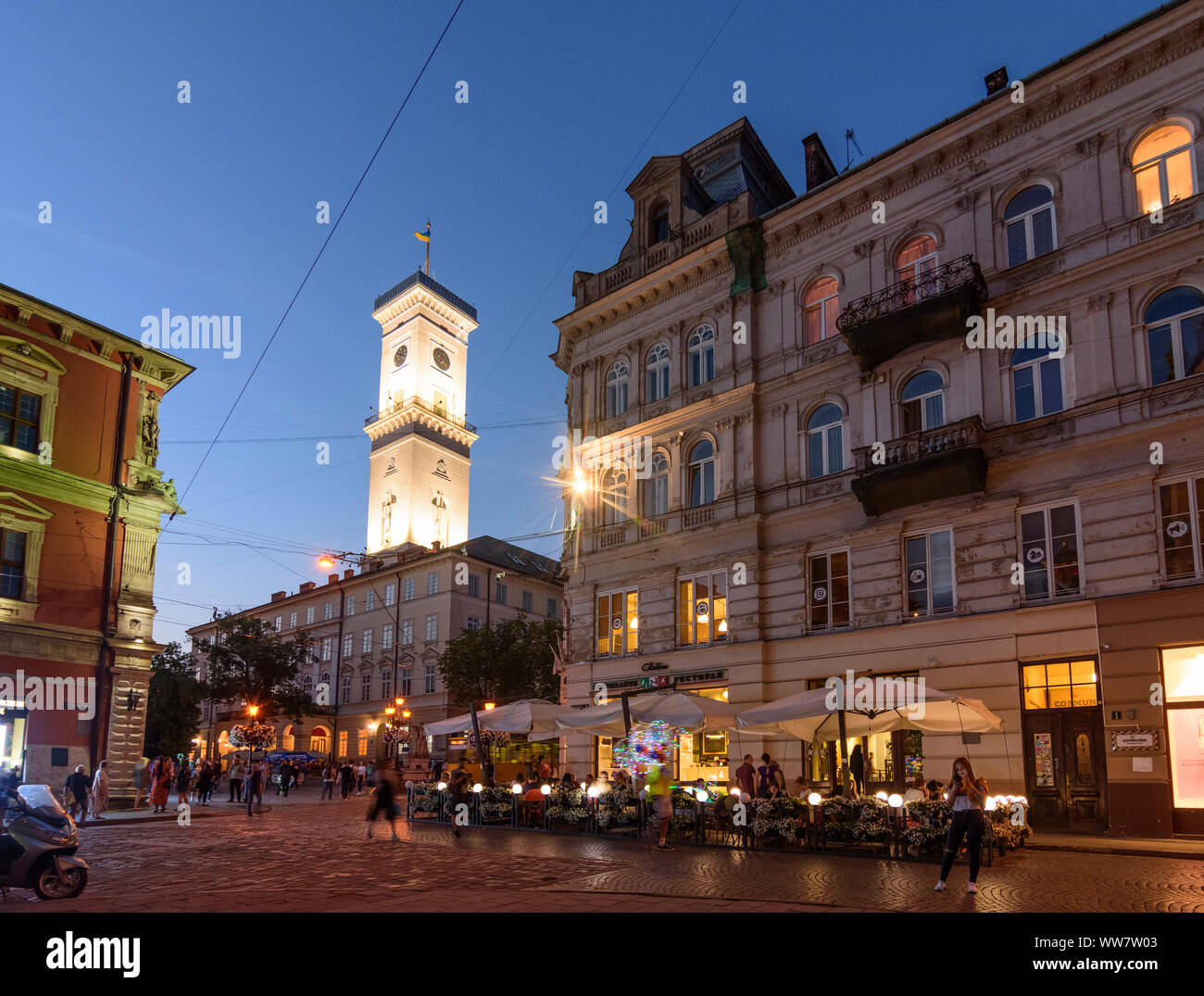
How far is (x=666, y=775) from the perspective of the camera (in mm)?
18453

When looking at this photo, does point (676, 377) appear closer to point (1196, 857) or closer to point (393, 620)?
point (1196, 857)

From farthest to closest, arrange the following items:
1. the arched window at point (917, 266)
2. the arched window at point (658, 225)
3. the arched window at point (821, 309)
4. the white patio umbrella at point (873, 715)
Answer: the arched window at point (658, 225)
the arched window at point (821, 309)
the arched window at point (917, 266)
the white patio umbrella at point (873, 715)

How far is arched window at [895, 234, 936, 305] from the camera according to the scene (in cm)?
2442

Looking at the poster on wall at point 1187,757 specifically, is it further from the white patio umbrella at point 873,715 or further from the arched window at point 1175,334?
the arched window at point 1175,334

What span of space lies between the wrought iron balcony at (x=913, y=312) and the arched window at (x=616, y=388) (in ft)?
30.4

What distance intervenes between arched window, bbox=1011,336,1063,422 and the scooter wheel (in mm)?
20632

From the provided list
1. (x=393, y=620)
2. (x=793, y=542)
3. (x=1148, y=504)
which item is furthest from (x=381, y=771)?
(x=393, y=620)

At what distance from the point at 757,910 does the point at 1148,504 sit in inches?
558

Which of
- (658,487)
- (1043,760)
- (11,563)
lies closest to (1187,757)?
(1043,760)

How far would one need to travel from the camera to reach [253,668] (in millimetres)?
57000

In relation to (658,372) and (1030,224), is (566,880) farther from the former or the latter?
(658,372)

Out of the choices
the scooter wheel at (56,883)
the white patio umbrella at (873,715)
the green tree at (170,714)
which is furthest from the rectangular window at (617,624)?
the green tree at (170,714)

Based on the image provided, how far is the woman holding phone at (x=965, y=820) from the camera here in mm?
11898

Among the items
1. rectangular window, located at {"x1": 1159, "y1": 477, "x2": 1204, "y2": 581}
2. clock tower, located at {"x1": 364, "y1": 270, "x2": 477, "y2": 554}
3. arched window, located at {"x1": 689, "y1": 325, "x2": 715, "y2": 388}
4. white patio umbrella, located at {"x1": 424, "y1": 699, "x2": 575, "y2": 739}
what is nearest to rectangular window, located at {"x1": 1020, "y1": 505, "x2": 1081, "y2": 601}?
rectangular window, located at {"x1": 1159, "y1": 477, "x2": 1204, "y2": 581}
